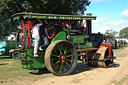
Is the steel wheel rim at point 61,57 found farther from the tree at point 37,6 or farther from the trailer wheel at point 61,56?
the tree at point 37,6

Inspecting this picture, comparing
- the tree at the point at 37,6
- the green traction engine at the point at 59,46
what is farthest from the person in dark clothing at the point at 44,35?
the tree at the point at 37,6

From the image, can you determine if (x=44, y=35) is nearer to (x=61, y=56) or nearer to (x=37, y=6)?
(x=61, y=56)

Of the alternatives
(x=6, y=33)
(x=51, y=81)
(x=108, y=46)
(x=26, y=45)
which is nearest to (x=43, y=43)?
(x=26, y=45)

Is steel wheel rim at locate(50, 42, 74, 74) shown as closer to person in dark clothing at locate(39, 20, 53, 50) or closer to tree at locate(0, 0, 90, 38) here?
person in dark clothing at locate(39, 20, 53, 50)

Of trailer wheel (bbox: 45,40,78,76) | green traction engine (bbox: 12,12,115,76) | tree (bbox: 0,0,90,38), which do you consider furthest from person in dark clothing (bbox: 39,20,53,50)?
tree (bbox: 0,0,90,38)

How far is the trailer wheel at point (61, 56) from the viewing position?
6633 millimetres

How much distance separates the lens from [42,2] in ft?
58.7

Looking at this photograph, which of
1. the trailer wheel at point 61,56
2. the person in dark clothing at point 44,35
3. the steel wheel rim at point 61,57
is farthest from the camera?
the person in dark clothing at point 44,35

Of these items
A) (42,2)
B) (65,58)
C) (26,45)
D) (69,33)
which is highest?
(42,2)

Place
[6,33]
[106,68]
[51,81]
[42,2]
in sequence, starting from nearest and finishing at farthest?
[51,81], [106,68], [42,2], [6,33]

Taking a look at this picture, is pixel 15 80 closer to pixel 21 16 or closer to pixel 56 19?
pixel 21 16

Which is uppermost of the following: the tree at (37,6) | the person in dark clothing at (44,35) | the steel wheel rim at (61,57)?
the tree at (37,6)

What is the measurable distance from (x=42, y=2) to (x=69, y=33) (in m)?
11.1

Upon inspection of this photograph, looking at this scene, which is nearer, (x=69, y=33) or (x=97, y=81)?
(x=97, y=81)
